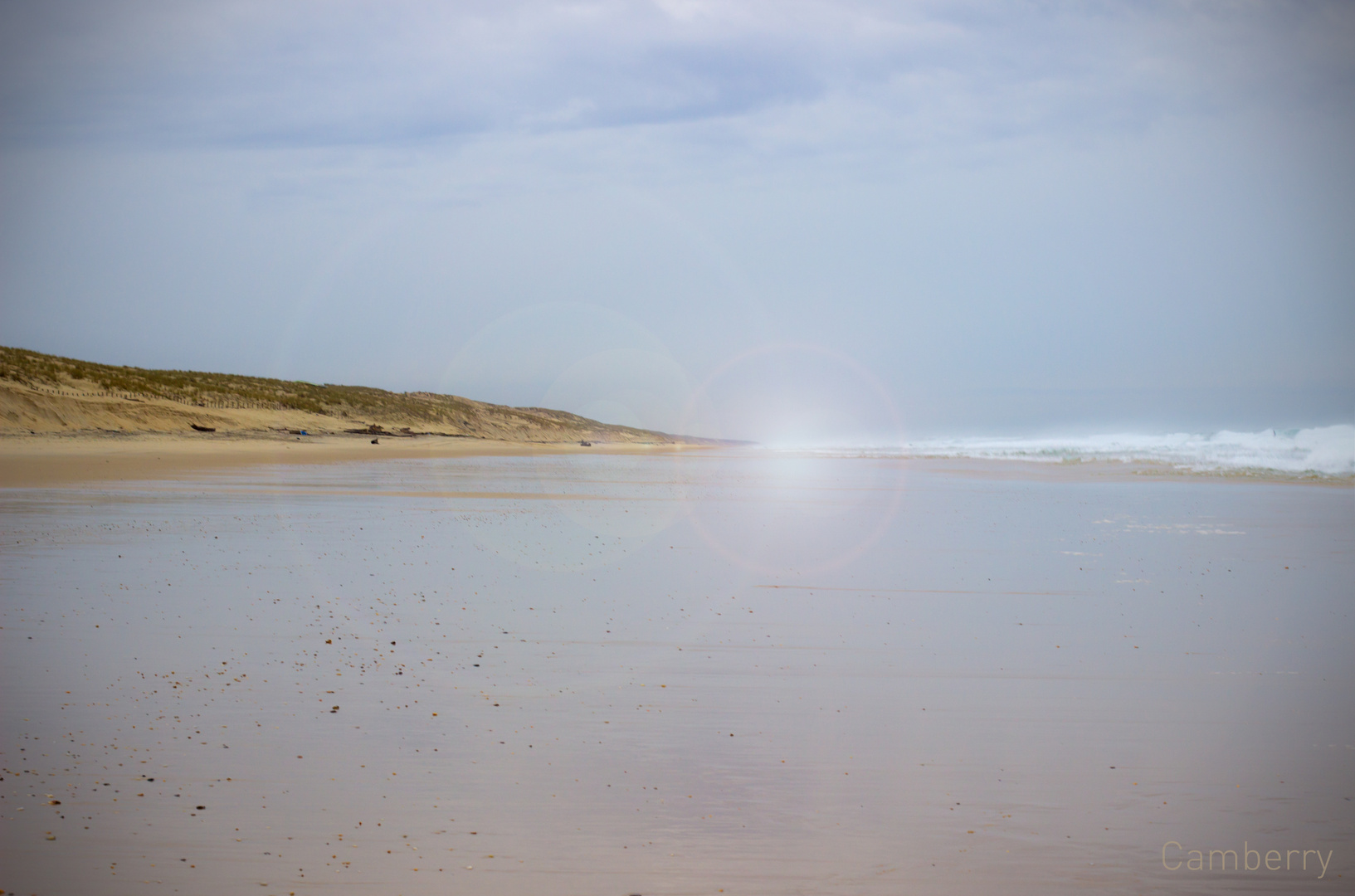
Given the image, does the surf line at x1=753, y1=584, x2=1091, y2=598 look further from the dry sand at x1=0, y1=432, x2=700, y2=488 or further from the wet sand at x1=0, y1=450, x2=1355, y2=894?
the dry sand at x1=0, y1=432, x2=700, y2=488

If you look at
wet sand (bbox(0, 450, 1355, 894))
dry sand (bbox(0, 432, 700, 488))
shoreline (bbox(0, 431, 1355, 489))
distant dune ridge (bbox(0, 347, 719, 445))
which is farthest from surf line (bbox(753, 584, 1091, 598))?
distant dune ridge (bbox(0, 347, 719, 445))

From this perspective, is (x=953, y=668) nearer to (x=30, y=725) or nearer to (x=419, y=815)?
(x=419, y=815)

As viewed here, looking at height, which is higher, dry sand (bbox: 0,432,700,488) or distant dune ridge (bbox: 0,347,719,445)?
distant dune ridge (bbox: 0,347,719,445)

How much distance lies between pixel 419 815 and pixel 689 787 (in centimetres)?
147

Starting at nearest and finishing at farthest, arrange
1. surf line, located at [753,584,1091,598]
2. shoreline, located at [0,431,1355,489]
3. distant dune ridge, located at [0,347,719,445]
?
surf line, located at [753,584,1091,598] → shoreline, located at [0,431,1355,489] → distant dune ridge, located at [0,347,719,445]

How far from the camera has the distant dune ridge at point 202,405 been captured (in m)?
49.7

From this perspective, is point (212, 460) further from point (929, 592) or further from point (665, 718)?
point (665, 718)

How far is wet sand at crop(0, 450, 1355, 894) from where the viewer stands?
4.17 m

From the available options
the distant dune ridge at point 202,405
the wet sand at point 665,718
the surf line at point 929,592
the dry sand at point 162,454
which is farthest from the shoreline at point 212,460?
the surf line at point 929,592

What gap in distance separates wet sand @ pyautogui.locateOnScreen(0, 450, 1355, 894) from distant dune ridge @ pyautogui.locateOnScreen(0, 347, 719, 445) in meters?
45.1

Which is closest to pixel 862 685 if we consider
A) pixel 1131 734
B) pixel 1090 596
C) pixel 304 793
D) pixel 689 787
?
pixel 1131 734

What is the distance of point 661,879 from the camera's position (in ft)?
13.0

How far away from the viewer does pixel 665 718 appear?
19.7ft

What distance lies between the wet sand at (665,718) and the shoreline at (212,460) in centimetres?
1756
